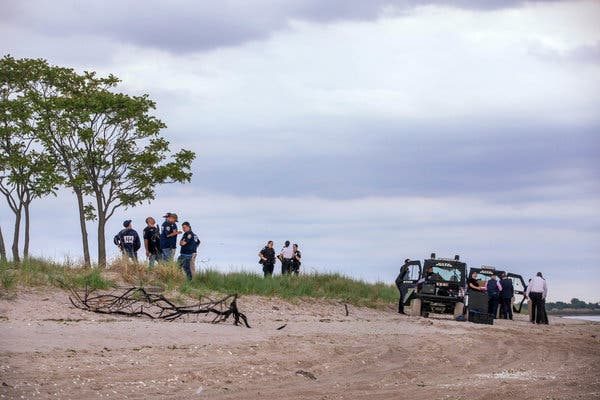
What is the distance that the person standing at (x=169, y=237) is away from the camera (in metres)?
30.1

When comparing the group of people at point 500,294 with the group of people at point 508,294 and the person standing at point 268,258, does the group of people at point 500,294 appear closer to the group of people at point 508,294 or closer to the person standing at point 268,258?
the group of people at point 508,294

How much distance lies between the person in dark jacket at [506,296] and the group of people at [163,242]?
1375 cm

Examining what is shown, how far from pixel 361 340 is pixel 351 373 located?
207 inches

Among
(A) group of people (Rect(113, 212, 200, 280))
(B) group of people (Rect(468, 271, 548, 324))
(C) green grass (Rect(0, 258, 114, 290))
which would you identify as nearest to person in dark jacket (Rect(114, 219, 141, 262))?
(A) group of people (Rect(113, 212, 200, 280))

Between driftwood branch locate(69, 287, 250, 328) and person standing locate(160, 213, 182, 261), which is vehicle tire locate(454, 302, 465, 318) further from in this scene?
driftwood branch locate(69, 287, 250, 328)

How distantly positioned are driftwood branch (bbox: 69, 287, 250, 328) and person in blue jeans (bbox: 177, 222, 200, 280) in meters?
4.68

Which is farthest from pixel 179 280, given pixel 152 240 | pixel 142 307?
pixel 142 307

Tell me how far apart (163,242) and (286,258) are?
9.54m

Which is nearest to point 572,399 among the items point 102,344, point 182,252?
point 102,344

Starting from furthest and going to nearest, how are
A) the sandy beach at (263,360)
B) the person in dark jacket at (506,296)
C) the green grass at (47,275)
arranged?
the person in dark jacket at (506,296) → the green grass at (47,275) → the sandy beach at (263,360)

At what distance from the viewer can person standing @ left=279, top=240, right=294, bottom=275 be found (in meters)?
39.4

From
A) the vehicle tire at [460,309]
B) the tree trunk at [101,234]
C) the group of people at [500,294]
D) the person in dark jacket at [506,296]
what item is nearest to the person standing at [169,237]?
the vehicle tire at [460,309]

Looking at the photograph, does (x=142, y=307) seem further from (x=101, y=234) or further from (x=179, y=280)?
(x=101, y=234)

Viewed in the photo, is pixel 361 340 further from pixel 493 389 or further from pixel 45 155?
pixel 45 155
